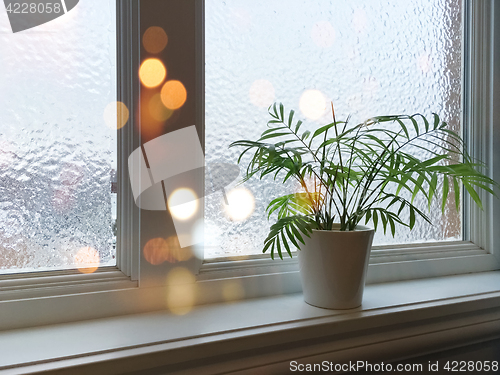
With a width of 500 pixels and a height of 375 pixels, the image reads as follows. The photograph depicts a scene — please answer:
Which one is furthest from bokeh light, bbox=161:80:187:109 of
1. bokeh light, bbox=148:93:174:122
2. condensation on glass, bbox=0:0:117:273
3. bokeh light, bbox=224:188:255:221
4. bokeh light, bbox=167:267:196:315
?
bokeh light, bbox=167:267:196:315

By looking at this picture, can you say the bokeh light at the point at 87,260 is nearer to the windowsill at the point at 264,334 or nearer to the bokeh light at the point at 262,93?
the windowsill at the point at 264,334

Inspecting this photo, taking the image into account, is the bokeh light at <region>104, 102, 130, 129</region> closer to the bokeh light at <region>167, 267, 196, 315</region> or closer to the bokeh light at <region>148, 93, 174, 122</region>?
the bokeh light at <region>148, 93, 174, 122</region>

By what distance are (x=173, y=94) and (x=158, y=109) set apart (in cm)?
5

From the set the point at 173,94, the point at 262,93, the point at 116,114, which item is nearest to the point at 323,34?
the point at 262,93

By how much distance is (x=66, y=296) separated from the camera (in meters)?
0.80

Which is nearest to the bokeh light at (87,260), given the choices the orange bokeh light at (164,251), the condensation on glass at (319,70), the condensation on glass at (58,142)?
the condensation on glass at (58,142)

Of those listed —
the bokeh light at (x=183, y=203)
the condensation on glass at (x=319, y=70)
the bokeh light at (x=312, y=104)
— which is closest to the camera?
the bokeh light at (x=183, y=203)

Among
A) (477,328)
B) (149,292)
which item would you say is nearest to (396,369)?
(477,328)

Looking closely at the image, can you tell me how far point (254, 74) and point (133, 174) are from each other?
1.32 feet

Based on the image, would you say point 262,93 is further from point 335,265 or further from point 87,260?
point 87,260

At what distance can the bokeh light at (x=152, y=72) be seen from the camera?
0.85 metres

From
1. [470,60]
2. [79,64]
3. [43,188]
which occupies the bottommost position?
[43,188]

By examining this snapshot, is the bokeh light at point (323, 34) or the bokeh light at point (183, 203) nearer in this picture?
the bokeh light at point (183, 203)

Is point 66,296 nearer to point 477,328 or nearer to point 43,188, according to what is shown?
point 43,188
